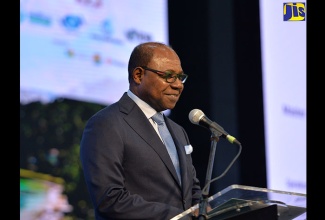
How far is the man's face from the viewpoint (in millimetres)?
3160

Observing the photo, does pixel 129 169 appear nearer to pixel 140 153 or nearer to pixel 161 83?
pixel 140 153

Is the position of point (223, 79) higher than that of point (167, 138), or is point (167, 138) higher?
point (223, 79)

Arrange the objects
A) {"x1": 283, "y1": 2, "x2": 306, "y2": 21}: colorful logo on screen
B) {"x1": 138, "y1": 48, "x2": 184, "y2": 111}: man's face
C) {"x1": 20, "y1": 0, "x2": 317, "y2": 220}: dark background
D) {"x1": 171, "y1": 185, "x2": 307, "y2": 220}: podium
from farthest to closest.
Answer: {"x1": 20, "y1": 0, "x2": 317, "y2": 220}: dark background, {"x1": 283, "y1": 2, "x2": 306, "y2": 21}: colorful logo on screen, {"x1": 138, "y1": 48, "x2": 184, "y2": 111}: man's face, {"x1": 171, "y1": 185, "x2": 307, "y2": 220}: podium

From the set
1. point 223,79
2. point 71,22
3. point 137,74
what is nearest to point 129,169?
point 137,74

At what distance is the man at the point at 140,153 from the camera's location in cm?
284

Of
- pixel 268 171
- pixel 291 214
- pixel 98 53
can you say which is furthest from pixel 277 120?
pixel 291 214

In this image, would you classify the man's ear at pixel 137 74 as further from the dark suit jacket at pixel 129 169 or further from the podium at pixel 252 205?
the podium at pixel 252 205

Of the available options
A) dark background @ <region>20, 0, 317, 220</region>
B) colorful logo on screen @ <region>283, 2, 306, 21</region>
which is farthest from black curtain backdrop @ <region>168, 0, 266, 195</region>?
colorful logo on screen @ <region>283, 2, 306, 21</region>

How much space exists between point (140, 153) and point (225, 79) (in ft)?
10.2

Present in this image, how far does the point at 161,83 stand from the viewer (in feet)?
10.4

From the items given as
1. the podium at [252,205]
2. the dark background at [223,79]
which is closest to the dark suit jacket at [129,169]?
the podium at [252,205]

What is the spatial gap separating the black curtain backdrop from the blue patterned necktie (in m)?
2.64

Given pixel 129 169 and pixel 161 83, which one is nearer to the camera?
pixel 129 169

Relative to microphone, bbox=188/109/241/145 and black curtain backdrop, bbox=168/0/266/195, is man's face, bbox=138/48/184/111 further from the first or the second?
black curtain backdrop, bbox=168/0/266/195
